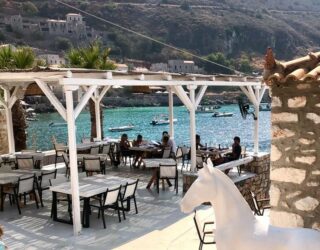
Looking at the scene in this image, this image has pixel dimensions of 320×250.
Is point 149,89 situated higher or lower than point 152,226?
higher

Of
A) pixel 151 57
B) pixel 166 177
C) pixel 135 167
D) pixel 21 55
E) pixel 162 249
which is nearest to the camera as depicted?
pixel 162 249

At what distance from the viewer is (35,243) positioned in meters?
6.15

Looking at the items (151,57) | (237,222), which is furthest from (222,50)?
(237,222)

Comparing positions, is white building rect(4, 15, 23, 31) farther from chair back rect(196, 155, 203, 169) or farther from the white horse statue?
the white horse statue

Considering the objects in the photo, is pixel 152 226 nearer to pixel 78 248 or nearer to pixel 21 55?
pixel 78 248

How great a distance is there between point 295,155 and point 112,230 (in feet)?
12.0

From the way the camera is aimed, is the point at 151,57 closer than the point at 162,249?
No

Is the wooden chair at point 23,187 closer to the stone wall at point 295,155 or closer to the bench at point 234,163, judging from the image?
the bench at point 234,163

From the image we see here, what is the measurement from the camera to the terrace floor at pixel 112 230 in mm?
6051

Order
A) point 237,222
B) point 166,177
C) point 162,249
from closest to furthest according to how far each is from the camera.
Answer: point 237,222, point 162,249, point 166,177

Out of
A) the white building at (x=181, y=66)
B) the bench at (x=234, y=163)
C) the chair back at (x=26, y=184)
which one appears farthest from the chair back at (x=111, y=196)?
the white building at (x=181, y=66)

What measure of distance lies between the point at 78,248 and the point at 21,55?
27.1 ft

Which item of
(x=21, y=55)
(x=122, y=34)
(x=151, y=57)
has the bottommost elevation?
(x=21, y=55)

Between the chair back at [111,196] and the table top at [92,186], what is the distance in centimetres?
24
